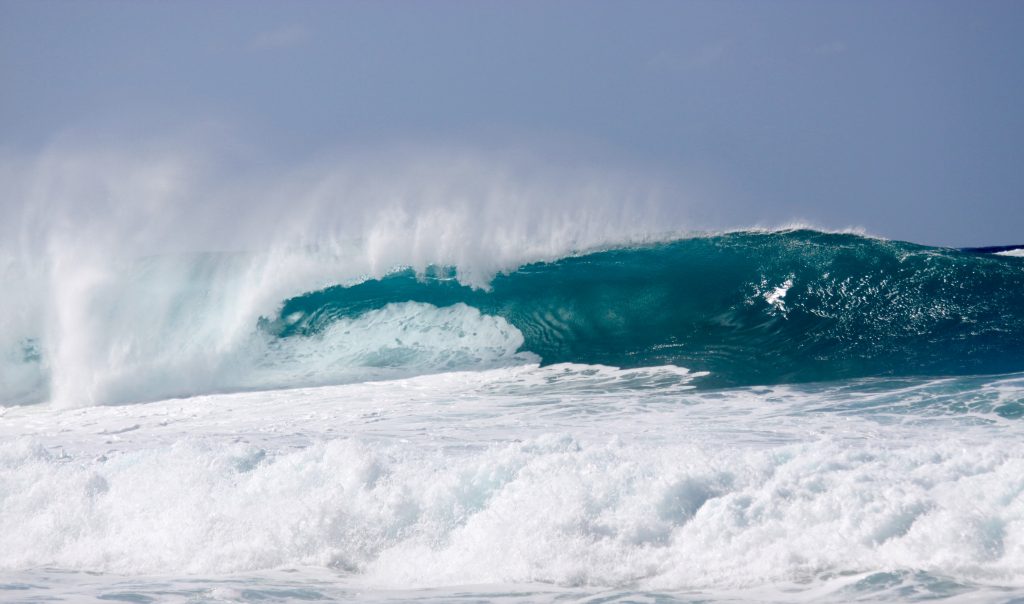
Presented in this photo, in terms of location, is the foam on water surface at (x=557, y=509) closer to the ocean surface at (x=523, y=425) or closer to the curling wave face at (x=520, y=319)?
the ocean surface at (x=523, y=425)

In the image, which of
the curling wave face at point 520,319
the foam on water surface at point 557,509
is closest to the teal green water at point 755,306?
the curling wave face at point 520,319

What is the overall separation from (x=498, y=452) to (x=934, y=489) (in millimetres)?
2886

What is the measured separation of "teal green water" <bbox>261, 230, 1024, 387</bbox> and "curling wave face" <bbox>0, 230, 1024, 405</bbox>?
3 centimetres

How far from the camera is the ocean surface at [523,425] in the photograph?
478 centimetres

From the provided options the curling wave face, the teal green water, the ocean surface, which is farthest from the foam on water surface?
the curling wave face

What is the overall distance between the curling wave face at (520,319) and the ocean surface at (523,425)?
54 millimetres

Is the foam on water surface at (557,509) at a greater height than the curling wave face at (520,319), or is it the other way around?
the curling wave face at (520,319)

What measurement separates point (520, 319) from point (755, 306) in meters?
3.44

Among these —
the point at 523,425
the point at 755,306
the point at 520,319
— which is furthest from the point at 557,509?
the point at 755,306

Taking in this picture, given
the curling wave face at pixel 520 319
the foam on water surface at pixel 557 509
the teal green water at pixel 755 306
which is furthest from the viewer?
the curling wave face at pixel 520 319

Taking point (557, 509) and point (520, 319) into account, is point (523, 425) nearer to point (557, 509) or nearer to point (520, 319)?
point (557, 509)

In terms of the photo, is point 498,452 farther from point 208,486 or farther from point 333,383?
point 333,383

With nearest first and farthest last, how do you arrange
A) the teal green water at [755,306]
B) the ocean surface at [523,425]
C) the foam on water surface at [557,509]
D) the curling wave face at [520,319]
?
1. the foam on water surface at [557,509]
2. the ocean surface at [523,425]
3. the teal green water at [755,306]
4. the curling wave face at [520,319]

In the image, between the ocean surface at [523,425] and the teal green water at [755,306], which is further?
the teal green water at [755,306]
